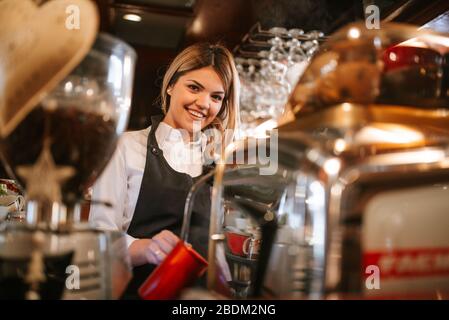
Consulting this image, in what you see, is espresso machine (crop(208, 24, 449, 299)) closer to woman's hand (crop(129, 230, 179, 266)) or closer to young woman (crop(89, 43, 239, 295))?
woman's hand (crop(129, 230, 179, 266))

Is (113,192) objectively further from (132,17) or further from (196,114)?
(132,17)

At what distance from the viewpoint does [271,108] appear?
10.9 feet

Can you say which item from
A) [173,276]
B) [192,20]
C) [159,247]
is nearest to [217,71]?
[159,247]

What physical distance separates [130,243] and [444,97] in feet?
2.83

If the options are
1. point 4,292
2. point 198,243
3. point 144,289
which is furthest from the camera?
point 198,243

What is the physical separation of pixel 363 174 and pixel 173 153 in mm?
1017

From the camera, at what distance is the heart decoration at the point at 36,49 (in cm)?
58

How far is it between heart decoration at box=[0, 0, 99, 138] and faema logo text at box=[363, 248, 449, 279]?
Result: 0.46 meters

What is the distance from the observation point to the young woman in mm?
1438

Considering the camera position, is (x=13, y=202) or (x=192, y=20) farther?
(x=192, y=20)

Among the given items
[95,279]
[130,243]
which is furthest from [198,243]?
[95,279]

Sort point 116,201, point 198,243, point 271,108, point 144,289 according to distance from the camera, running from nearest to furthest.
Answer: point 144,289, point 198,243, point 116,201, point 271,108

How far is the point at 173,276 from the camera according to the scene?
718mm

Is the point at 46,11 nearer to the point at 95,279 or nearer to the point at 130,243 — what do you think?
the point at 95,279
